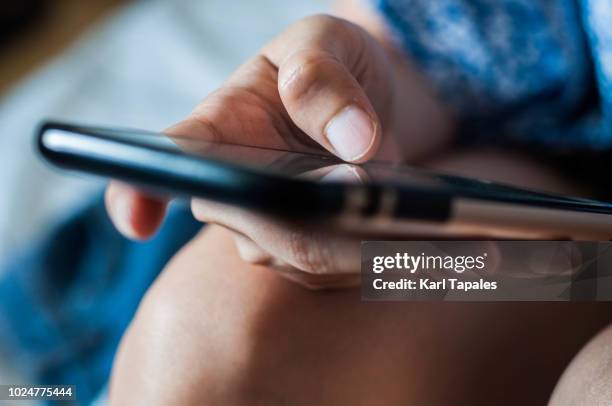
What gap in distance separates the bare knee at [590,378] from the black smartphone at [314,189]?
Answer: 6 centimetres

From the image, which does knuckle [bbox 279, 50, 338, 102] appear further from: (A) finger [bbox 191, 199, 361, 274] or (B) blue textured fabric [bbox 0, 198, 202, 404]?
(B) blue textured fabric [bbox 0, 198, 202, 404]

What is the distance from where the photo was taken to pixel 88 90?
29.9 inches

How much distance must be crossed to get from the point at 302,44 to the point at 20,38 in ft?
3.47

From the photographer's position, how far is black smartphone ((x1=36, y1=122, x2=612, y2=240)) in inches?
7.3

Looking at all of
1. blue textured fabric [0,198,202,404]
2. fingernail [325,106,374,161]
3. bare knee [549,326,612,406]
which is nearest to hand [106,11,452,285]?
fingernail [325,106,374,161]

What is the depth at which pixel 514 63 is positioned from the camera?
50cm

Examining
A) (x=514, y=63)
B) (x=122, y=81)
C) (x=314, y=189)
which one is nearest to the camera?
(x=314, y=189)

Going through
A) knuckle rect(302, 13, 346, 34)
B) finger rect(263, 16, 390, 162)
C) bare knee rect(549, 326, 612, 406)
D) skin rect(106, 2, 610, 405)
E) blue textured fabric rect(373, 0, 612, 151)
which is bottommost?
bare knee rect(549, 326, 612, 406)

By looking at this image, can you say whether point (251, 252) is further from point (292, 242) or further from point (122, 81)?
point (122, 81)

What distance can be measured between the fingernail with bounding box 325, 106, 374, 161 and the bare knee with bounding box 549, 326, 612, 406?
0.47ft

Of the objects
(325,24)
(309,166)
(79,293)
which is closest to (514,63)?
(325,24)

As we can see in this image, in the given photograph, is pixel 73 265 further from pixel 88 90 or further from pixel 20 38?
pixel 20 38

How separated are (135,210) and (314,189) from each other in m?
0.16

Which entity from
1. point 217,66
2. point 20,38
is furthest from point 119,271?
point 20,38
